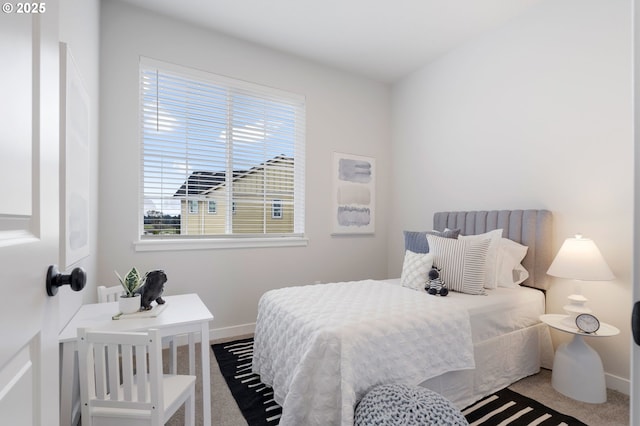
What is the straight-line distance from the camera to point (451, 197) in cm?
335

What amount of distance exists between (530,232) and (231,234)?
2.71 metres

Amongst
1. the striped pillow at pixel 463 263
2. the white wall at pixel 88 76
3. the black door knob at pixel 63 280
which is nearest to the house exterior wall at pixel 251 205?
the white wall at pixel 88 76

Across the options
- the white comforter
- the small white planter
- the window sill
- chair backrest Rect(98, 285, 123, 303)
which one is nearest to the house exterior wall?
the window sill

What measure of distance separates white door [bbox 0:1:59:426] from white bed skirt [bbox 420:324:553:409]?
5.80 feet

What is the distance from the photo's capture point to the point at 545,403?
1946 mm

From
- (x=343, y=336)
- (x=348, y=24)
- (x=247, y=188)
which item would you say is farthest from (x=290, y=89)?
(x=343, y=336)

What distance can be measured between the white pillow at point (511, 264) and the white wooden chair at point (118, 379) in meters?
2.49

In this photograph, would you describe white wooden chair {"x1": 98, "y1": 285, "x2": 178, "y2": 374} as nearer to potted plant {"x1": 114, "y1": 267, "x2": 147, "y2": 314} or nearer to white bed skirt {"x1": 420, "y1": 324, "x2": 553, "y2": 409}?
potted plant {"x1": 114, "y1": 267, "x2": 147, "y2": 314}

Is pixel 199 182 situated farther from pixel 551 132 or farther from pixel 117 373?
pixel 551 132

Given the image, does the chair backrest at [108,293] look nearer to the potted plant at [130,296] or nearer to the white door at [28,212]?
the potted plant at [130,296]

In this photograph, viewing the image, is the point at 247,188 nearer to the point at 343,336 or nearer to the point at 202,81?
the point at 202,81

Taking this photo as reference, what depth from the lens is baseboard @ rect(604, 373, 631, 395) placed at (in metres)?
2.09

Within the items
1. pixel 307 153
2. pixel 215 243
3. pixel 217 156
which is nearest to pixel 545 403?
pixel 215 243

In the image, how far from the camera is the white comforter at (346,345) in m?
1.50
